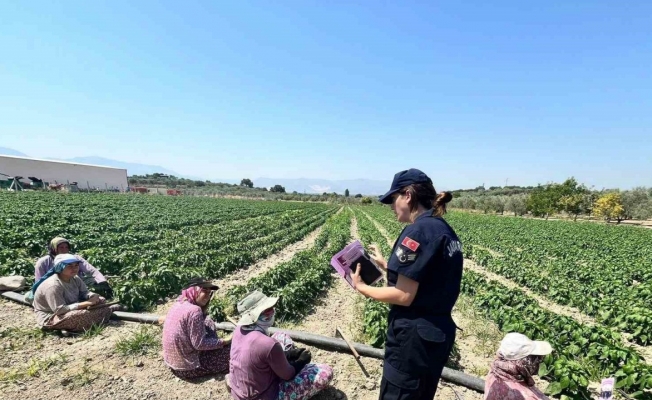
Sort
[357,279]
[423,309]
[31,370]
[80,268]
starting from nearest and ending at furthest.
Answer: [423,309] → [357,279] → [31,370] → [80,268]

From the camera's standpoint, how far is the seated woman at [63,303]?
5.29 meters

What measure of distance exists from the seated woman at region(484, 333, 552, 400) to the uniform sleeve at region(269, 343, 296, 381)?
1.95m

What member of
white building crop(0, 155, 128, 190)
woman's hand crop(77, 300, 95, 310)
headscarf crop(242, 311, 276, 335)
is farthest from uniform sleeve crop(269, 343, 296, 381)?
white building crop(0, 155, 128, 190)

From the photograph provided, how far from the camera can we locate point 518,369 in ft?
9.96

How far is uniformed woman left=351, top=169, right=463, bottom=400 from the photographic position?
81.5 inches

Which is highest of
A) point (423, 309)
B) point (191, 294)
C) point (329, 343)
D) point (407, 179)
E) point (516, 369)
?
point (407, 179)

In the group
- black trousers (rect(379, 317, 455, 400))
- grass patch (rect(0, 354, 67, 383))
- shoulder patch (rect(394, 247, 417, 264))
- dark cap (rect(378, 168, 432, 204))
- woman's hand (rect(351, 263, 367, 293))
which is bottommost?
grass patch (rect(0, 354, 67, 383))

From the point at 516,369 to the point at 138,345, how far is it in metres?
5.01

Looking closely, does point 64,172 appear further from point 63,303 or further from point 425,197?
point 425,197

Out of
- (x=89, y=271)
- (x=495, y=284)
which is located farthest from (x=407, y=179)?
(x=495, y=284)

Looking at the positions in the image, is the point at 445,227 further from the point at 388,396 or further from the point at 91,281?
the point at 91,281

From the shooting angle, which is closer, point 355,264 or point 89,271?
point 355,264

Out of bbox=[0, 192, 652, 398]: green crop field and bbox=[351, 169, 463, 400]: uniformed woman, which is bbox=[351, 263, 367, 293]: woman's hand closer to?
bbox=[351, 169, 463, 400]: uniformed woman

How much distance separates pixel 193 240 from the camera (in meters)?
14.6
